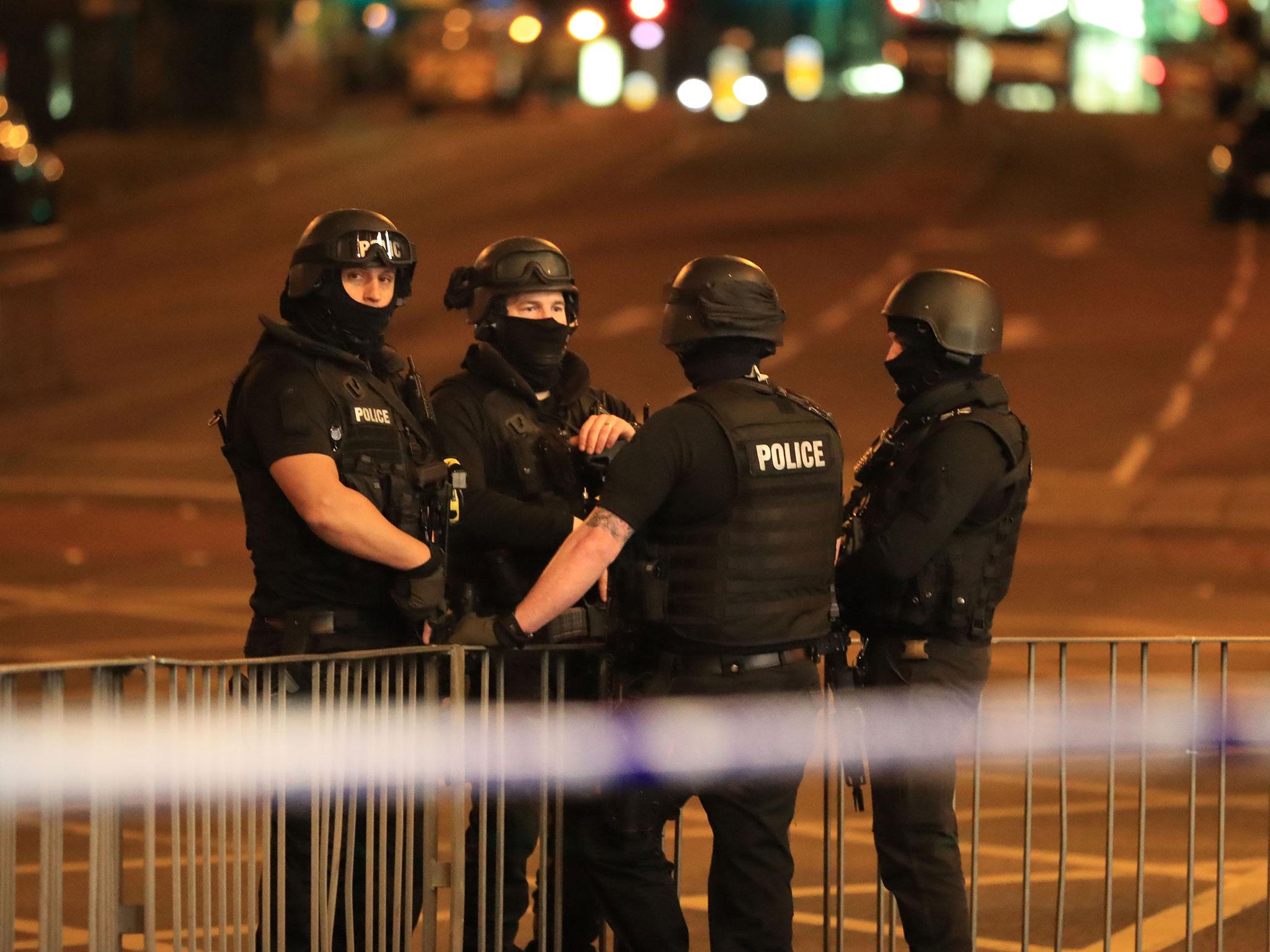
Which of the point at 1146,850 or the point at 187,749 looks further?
the point at 1146,850

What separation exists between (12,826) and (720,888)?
1.89 meters

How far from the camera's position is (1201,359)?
24.1 meters

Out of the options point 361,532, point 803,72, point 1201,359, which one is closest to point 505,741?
point 361,532

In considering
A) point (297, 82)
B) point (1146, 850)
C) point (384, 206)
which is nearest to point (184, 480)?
point (1146, 850)

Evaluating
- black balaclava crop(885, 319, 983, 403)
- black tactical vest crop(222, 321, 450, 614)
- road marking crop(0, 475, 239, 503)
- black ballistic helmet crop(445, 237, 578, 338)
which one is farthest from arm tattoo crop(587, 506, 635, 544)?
road marking crop(0, 475, 239, 503)

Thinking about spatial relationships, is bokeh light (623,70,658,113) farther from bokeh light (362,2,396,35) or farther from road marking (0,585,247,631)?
road marking (0,585,247,631)

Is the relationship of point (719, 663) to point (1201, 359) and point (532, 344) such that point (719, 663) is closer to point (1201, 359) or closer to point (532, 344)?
point (532, 344)

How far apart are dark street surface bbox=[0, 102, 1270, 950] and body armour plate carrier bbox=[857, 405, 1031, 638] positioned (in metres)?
1.66

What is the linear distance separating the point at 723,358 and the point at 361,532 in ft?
3.48

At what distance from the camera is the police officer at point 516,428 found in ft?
20.4

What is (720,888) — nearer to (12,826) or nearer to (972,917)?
(972,917)

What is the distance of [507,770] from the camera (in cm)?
560

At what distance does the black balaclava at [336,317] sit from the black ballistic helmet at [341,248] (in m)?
0.03

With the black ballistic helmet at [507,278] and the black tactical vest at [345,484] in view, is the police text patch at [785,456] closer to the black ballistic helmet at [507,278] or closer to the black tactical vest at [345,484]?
the black tactical vest at [345,484]
